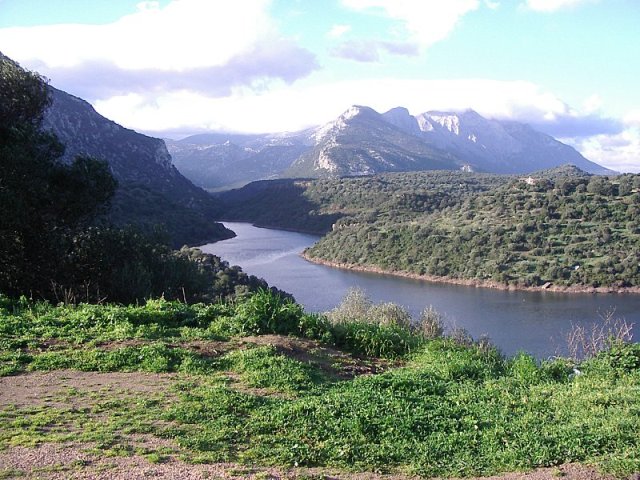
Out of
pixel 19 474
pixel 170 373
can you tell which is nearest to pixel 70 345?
pixel 170 373

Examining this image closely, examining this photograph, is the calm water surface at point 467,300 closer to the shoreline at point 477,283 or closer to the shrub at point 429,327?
the shoreline at point 477,283

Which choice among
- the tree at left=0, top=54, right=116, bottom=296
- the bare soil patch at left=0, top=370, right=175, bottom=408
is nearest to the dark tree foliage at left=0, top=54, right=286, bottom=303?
the tree at left=0, top=54, right=116, bottom=296

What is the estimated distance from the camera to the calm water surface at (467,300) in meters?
35.7

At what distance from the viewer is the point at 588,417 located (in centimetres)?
496

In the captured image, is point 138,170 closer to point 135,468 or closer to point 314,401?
point 314,401

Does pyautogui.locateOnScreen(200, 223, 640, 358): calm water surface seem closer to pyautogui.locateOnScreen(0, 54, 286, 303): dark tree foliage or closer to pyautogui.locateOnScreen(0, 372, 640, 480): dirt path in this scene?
pyautogui.locateOnScreen(0, 54, 286, 303): dark tree foliage

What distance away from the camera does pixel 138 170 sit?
8944 cm

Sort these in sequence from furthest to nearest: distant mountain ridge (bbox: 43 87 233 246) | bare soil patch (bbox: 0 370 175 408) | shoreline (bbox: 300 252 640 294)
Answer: distant mountain ridge (bbox: 43 87 233 246) → shoreline (bbox: 300 252 640 294) → bare soil patch (bbox: 0 370 175 408)

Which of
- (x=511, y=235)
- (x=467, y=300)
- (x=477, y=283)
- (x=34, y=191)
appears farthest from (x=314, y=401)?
(x=511, y=235)

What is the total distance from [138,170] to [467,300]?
60266 mm

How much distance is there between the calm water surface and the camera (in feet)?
117

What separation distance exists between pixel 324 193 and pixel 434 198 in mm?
25149

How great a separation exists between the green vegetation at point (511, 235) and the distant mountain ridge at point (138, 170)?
54.3ft

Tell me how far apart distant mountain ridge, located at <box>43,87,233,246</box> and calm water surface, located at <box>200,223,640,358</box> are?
5.93 m
